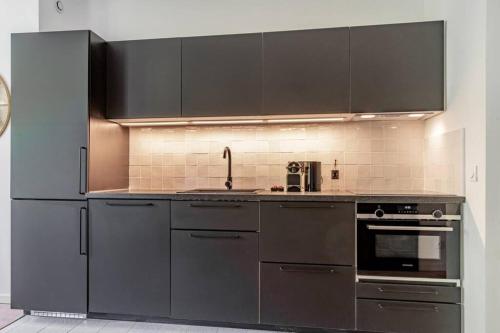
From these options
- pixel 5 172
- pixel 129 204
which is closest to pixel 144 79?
pixel 129 204

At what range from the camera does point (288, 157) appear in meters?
2.89

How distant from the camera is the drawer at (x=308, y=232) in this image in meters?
2.18

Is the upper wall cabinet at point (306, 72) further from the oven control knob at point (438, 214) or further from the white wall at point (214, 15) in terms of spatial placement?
the oven control knob at point (438, 214)

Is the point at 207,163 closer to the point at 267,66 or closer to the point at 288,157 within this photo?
the point at 288,157

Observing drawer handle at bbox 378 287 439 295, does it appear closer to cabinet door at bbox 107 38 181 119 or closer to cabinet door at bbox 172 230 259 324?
cabinet door at bbox 172 230 259 324

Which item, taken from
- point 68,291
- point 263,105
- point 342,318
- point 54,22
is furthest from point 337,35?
point 68,291

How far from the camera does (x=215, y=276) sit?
2287 millimetres

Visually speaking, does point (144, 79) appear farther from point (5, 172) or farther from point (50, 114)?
point (5, 172)

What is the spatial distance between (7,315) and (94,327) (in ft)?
2.71

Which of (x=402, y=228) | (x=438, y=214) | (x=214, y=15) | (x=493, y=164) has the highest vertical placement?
(x=214, y=15)

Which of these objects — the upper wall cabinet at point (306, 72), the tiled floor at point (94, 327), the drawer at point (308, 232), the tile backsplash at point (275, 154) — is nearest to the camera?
the drawer at point (308, 232)

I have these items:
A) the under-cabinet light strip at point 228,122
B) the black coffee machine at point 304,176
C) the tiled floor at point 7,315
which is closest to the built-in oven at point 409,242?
the black coffee machine at point 304,176

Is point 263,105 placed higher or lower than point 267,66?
lower

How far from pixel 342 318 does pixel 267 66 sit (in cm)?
190
